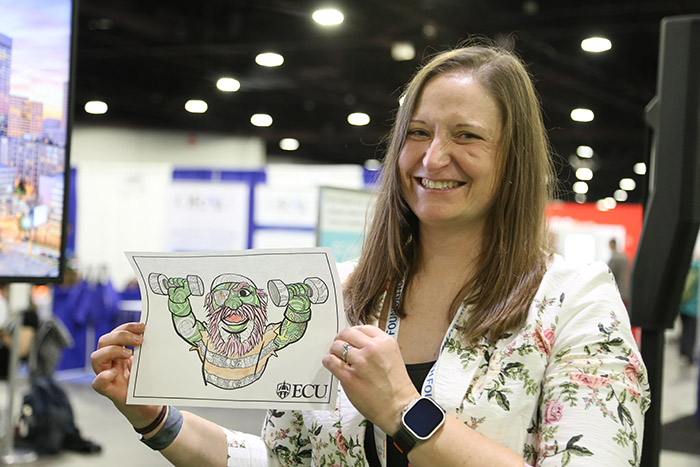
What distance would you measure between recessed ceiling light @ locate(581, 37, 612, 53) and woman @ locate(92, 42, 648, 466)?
24.9 ft

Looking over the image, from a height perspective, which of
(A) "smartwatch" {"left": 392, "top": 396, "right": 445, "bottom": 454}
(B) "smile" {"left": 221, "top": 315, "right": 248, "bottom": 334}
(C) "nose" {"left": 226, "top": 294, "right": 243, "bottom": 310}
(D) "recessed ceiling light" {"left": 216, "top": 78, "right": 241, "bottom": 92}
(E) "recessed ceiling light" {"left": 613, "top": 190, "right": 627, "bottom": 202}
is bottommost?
(A) "smartwatch" {"left": 392, "top": 396, "right": 445, "bottom": 454}

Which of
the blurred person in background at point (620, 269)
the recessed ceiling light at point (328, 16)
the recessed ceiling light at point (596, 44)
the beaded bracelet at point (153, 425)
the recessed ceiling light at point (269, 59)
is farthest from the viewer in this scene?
the blurred person in background at point (620, 269)

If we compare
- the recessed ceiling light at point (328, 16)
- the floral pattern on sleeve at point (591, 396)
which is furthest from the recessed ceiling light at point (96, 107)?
the floral pattern on sleeve at point (591, 396)

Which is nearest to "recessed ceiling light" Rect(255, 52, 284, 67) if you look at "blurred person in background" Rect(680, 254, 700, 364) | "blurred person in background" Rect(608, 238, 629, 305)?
"blurred person in background" Rect(608, 238, 629, 305)

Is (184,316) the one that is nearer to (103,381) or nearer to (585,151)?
(103,381)

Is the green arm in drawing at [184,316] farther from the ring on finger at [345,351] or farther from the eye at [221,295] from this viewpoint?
the ring on finger at [345,351]

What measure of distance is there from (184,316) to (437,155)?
20.1 inches

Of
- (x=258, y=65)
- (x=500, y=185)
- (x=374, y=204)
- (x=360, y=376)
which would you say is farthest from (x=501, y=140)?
(x=258, y=65)

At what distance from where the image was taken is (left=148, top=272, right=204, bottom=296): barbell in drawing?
1.27m

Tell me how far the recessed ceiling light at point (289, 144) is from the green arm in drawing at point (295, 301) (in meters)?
8.13

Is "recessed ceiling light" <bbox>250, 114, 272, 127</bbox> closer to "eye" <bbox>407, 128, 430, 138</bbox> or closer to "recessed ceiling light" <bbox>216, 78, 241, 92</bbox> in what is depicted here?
"recessed ceiling light" <bbox>216, 78, 241, 92</bbox>

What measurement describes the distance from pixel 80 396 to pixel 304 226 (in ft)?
12.2

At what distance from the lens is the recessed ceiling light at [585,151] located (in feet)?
38.2

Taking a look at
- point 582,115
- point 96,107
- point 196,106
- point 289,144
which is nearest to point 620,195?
point 582,115
